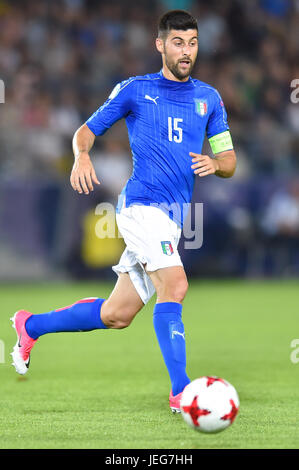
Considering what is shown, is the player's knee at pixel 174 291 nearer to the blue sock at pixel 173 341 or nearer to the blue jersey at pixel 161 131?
the blue sock at pixel 173 341

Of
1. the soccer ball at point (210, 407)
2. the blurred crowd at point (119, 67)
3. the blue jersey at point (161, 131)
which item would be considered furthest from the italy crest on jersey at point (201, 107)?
the blurred crowd at point (119, 67)

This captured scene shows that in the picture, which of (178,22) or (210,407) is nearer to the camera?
(210,407)

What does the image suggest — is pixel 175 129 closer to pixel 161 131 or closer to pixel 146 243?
pixel 161 131

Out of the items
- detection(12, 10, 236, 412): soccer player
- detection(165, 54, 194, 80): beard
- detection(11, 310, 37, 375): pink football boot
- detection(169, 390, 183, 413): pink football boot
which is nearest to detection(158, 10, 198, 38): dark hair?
detection(12, 10, 236, 412): soccer player

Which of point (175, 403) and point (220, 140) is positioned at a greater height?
point (220, 140)

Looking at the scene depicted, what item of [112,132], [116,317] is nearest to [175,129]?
[116,317]

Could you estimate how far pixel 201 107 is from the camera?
605 centimetres

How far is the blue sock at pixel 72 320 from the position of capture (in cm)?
611

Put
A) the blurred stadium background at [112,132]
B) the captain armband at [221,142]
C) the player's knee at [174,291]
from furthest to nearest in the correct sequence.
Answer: the blurred stadium background at [112,132]
the captain armband at [221,142]
the player's knee at [174,291]

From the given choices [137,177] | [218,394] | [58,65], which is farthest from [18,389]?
[58,65]

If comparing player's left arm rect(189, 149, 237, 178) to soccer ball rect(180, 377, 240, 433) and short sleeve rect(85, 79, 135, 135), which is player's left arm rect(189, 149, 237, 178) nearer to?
short sleeve rect(85, 79, 135, 135)

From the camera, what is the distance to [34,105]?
Answer: 15.8m

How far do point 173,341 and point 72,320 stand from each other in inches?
37.6

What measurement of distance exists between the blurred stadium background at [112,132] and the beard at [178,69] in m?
8.70
